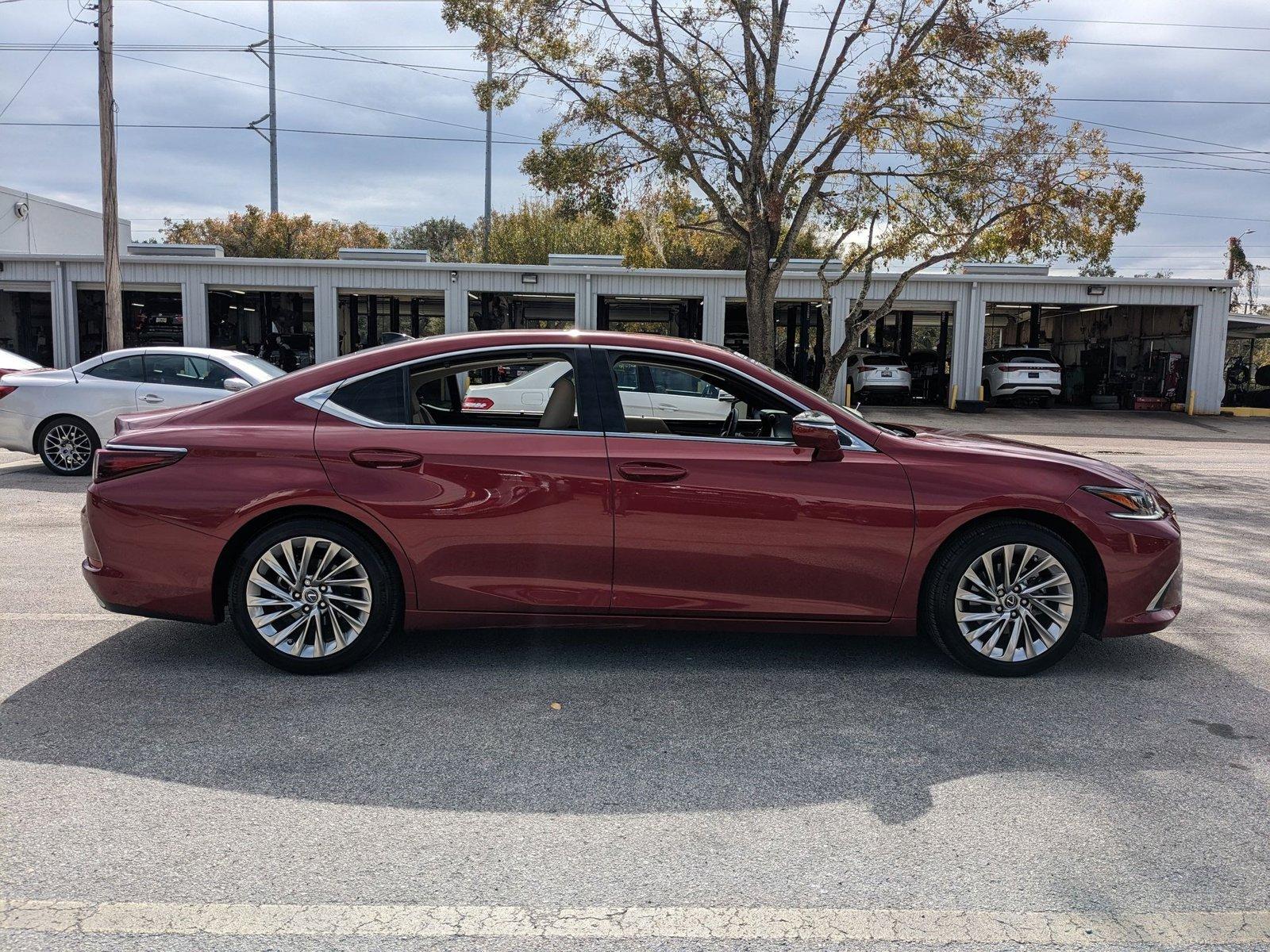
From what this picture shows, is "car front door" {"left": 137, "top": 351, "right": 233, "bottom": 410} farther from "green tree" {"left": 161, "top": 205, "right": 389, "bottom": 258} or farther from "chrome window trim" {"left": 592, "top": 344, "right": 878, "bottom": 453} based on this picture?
"green tree" {"left": 161, "top": 205, "right": 389, "bottom": 258}

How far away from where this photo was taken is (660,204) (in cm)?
1745

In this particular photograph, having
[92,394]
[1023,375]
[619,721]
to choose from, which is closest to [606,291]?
[1023,375]

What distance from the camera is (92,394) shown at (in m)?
11.6

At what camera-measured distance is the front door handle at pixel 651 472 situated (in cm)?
451

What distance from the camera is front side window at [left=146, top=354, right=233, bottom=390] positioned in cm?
1191

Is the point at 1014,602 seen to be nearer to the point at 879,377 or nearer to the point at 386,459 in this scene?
the point at 386,459

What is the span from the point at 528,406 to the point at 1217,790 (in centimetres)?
357

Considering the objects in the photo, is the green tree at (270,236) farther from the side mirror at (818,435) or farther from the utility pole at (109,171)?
the side mirror at (818,435)

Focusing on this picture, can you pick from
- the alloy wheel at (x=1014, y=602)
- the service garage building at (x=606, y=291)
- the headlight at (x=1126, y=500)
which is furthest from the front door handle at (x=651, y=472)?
the service garage building at (x=606, y=291)

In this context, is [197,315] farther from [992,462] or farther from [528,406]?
[992,462]

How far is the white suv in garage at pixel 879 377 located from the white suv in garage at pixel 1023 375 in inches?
103

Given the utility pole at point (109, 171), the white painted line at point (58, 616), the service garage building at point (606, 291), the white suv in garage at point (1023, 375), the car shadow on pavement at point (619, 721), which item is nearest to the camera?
the car shadow on pavement at point (619, 721)

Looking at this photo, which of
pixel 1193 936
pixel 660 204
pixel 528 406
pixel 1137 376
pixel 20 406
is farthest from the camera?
pixel 1137 376

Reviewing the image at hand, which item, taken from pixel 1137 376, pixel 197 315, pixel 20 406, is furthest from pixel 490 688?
pixel 1137 376
